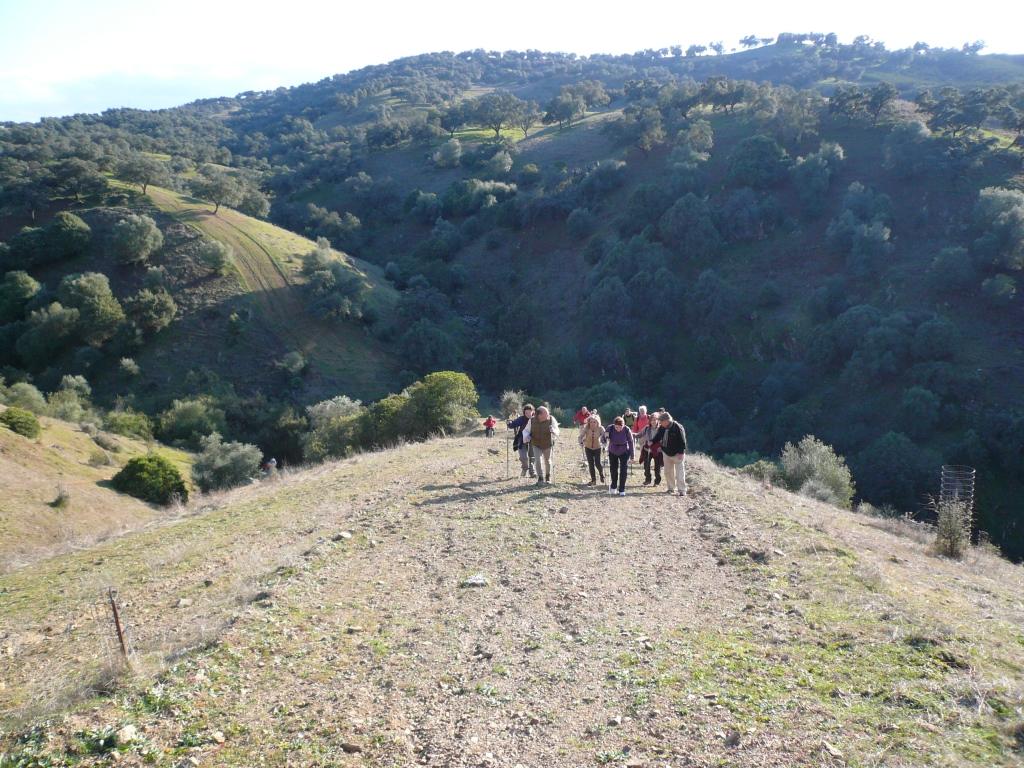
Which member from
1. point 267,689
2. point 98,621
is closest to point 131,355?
point 98,621

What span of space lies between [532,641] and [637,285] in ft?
157

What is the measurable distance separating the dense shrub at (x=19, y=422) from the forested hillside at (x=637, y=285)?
37.2ft

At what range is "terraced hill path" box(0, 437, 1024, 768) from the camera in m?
5.12

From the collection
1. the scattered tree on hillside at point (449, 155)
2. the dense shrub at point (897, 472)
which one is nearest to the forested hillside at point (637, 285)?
the dense shrub at point (897, 472)

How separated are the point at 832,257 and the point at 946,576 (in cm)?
4420

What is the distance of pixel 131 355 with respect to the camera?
152ft

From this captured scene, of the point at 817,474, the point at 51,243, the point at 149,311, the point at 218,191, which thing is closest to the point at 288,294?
the point at 149,311

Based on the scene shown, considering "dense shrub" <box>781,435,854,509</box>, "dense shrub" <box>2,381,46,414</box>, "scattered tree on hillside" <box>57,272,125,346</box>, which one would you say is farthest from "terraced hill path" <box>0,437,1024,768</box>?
"scattered tree on hillside" <box>57,272,125,346</box>

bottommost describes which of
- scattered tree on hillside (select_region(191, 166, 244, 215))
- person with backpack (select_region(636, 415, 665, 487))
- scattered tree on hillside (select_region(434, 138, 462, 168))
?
person with backpack (select_region(636, 415, 665, 487))

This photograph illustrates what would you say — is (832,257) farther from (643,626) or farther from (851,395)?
(643,626)

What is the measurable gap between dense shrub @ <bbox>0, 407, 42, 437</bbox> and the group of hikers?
71.9 ft

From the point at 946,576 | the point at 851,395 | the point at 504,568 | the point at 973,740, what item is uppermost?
the point at 973,740

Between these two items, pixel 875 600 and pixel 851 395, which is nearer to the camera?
pixel 875 600

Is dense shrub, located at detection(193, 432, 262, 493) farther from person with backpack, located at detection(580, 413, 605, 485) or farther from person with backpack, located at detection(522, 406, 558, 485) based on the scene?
person with backpack, located at detection(580, 413, 605, 485)
